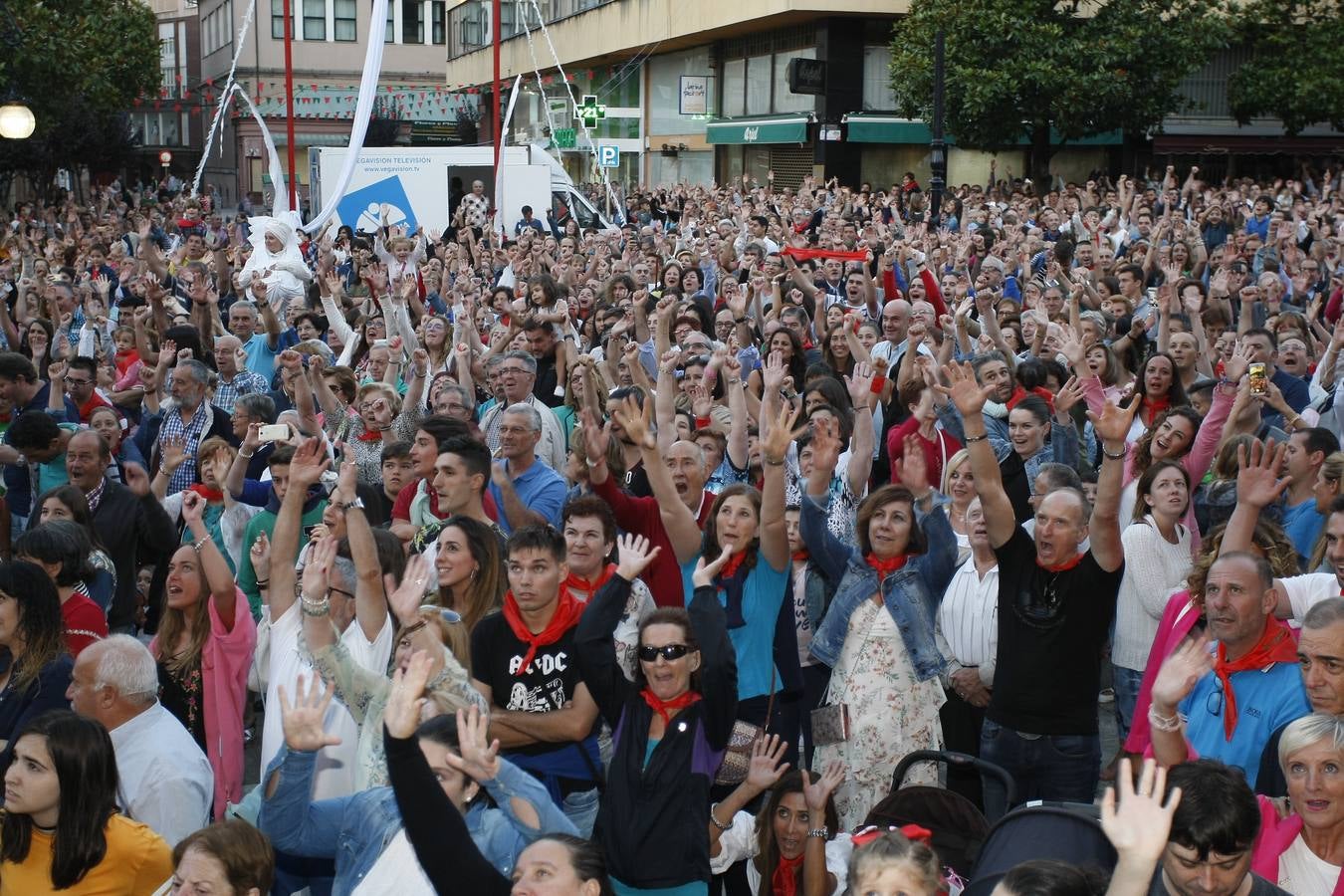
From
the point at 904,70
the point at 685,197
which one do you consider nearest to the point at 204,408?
the point at 685,197

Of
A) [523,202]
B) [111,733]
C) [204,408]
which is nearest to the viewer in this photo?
[111,733]

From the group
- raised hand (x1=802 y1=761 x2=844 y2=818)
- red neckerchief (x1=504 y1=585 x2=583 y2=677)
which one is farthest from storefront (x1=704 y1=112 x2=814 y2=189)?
raised hand (x1=802 y1=761 x2=844 y2=818)

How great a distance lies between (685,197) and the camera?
26.9 m

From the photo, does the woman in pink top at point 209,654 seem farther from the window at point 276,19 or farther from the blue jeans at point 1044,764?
the window at point 276,19

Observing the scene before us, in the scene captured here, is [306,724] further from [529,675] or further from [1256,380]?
[1256,380]

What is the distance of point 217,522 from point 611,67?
149ft

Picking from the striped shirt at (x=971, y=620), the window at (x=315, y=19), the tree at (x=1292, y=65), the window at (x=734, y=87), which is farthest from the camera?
the window at (x=315, y=19)

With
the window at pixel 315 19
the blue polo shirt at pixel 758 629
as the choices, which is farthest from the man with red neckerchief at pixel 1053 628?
the window at pixel 315 19

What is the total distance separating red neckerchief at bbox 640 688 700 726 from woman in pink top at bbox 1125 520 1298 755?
5.00ft

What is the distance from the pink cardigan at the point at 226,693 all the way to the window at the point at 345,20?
206 feet

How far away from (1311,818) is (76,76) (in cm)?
2886

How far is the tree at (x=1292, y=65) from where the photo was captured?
103 feet

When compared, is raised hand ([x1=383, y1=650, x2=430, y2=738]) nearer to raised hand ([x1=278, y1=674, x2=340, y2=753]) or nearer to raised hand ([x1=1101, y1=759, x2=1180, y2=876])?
raised hand ([x1=278, y1=674, x2=340, y2=753])

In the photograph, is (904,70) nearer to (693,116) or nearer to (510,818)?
(693,116)
